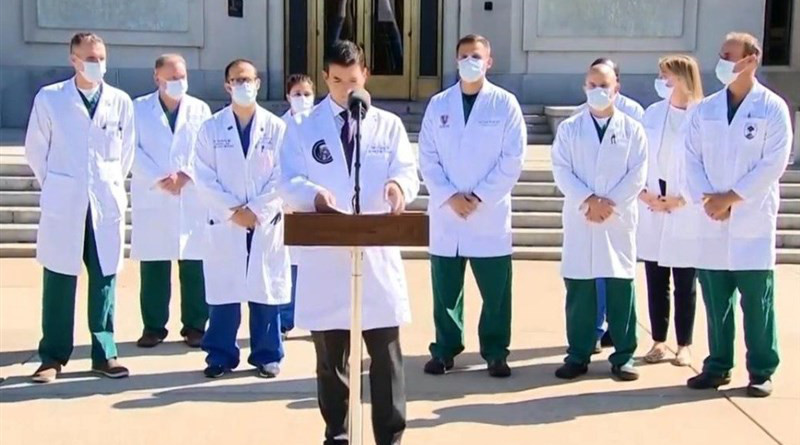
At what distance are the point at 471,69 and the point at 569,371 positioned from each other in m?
2.02

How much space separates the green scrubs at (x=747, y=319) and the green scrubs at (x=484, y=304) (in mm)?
1256

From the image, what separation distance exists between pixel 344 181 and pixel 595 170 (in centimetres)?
229

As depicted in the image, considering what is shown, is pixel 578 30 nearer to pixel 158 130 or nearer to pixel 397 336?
pixel 158 130

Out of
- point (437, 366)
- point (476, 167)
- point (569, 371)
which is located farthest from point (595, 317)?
point (476, 167)

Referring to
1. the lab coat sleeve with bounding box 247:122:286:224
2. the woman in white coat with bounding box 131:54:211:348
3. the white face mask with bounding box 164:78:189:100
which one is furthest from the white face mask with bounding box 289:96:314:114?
the lab coat sleeve with bounding box 247:122:286:224

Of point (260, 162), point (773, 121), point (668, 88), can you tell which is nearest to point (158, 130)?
point (260, 162)

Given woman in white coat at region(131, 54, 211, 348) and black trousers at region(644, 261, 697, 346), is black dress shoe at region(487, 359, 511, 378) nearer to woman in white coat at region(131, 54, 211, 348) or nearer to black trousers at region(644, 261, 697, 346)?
black trousers at region(644, 261, 697, 346)

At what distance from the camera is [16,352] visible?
7.14m

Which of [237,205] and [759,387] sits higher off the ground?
[237,205]

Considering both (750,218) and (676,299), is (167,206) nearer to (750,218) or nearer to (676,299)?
(676,299)

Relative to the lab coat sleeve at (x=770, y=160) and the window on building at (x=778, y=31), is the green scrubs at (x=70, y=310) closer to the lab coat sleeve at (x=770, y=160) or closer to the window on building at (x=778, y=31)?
the lab coat sleeve at (x=770, y=160)

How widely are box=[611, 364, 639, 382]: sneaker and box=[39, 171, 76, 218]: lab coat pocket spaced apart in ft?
11.7

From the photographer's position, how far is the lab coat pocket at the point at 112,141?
6.52 meters

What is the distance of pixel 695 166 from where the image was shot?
6.25 meters
